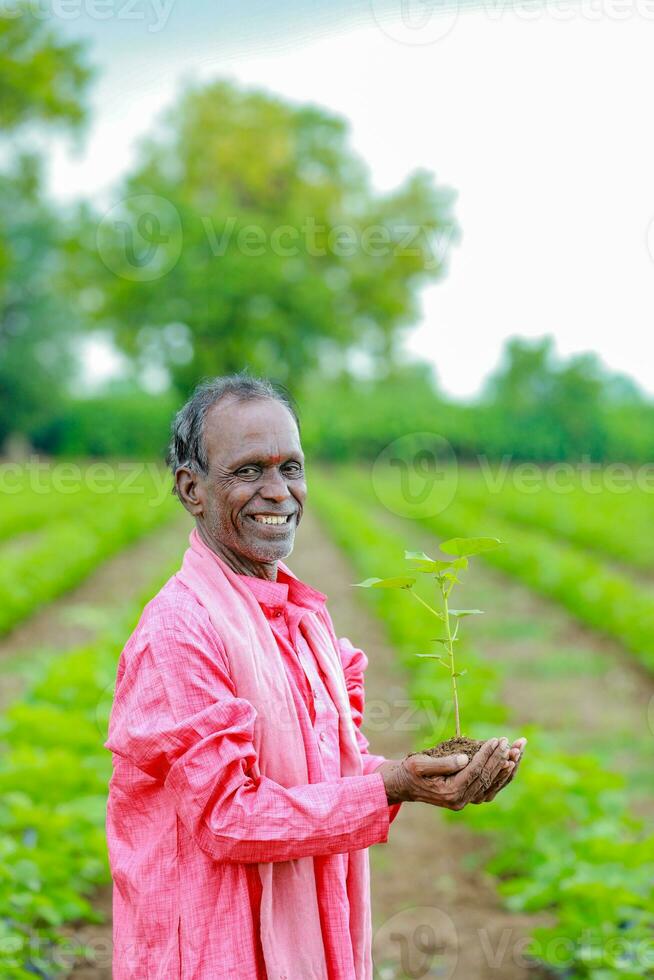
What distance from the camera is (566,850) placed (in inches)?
179

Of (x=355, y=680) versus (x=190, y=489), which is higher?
(x=190, y=489)

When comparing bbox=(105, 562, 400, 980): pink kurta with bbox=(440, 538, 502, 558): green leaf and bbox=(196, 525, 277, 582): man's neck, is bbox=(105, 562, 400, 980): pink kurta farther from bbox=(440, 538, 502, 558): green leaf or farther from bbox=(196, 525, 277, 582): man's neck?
bbox=(440, 538, 502, 558): green leaf

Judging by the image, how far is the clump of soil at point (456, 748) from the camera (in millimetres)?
1896

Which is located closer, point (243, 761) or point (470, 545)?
point (243, 761)

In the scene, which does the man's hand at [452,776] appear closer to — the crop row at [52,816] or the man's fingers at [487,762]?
the man's fingers at [487,762]

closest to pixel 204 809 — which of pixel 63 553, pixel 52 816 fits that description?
pixel 52 816

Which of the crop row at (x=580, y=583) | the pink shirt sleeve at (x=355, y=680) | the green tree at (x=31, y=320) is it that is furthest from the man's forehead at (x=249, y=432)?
the green tree at (x=31, y=320)

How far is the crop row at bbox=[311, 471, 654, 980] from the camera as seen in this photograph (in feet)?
12.3

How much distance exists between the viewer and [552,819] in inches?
189

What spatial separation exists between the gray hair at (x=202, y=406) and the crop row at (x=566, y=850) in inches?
Answer: 96.2

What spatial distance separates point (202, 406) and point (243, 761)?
695 millimetres

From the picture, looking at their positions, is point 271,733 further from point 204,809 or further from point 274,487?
point 274,487

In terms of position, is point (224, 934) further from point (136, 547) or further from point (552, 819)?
point (136, 547)

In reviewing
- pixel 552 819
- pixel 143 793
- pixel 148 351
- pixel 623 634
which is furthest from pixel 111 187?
pixel 143 793
